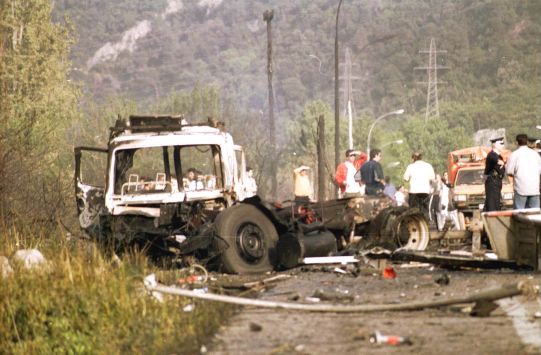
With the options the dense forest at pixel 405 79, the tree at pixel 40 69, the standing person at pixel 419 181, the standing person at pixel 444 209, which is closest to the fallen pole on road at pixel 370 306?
the standing person at pixel 419 181

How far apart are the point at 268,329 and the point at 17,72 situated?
3920cm

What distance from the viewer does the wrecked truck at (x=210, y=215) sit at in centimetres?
1652

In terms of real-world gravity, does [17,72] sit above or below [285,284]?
above

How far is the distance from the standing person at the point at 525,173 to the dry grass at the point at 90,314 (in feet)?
28.0

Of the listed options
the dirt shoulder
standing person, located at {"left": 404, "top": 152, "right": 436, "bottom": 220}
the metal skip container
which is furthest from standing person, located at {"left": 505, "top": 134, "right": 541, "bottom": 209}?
the dirt shoulder

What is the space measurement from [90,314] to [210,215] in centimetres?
667

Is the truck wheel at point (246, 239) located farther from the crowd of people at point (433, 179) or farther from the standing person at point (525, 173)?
the standing person at point (525, 173)

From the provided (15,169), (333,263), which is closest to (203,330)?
(333,263)

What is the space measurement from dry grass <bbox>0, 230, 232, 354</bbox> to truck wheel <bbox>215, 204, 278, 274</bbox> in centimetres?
369

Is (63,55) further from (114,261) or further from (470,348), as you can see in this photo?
(470,348)

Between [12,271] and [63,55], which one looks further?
[63,55]

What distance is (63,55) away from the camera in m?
53.6

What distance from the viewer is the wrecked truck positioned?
1652 cm

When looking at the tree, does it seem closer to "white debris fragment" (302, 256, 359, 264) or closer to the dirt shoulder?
"white debris fragment" (302, 256, 359, 264)
